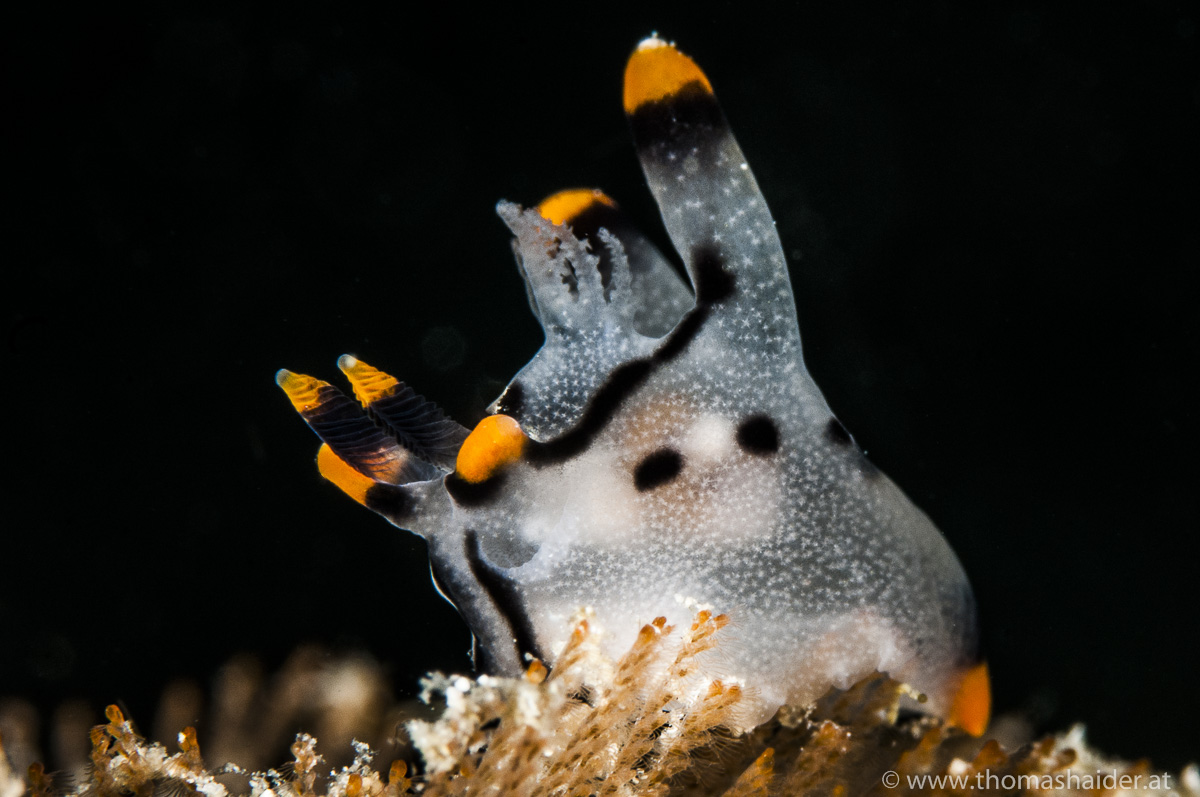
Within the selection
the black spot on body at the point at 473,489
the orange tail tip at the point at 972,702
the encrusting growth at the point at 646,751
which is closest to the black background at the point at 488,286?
the orange tail tip at the point at 972,702

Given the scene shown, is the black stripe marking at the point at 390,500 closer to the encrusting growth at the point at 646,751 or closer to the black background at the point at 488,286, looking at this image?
the encrusting growth at the point at 646,751

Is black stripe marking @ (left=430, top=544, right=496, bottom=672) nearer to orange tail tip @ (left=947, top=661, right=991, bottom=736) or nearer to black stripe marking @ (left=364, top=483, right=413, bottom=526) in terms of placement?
black stripe marking @ (left=364, top=483, right=413, bottom=526)

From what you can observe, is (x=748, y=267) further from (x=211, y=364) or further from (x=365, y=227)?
(x=211, y=364)

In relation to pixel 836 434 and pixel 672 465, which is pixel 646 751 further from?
pixel 836 434

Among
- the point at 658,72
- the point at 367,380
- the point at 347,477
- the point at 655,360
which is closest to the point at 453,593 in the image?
the point at 347,477

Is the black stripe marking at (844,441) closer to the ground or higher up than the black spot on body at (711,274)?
closer to the ground

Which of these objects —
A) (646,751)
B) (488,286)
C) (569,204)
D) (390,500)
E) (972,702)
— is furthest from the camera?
(488,286)

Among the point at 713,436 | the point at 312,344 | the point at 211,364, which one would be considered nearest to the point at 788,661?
the point at 713,436
